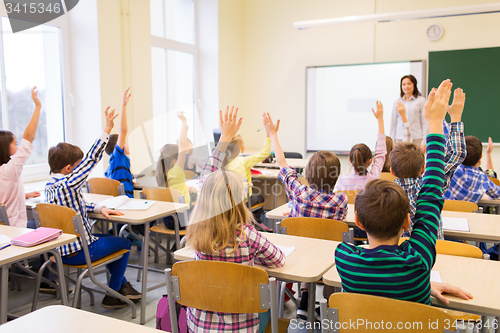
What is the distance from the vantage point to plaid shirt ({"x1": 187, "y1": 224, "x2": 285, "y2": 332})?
1.44 meters

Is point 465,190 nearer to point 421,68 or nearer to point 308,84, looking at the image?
point 421,68

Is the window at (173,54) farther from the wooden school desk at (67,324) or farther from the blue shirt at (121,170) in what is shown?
the wooden school desk at (67,324)

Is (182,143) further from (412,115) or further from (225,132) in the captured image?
(412,115)

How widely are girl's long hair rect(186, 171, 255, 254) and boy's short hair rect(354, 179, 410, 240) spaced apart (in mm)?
459

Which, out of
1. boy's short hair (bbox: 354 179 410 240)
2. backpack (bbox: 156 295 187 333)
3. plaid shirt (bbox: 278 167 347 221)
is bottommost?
backpack (bbox: 156 295 187 333)

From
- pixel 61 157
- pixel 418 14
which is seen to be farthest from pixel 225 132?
pixel 418 14

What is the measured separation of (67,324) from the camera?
3.67 feet

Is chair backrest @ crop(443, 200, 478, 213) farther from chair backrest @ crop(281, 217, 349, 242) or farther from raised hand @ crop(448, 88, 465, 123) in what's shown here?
raised hand @ crop(448, 88, 465, 123)

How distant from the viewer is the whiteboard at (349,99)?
5.78 meters

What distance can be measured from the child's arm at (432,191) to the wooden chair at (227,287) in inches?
18.5

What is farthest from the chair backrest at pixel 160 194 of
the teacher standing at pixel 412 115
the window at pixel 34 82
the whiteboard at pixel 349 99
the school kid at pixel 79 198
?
the whiteboard at pixel 349 99

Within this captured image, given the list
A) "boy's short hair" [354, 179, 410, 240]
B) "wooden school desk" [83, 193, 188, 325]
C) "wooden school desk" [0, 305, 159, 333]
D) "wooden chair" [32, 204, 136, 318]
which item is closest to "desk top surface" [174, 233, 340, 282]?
"boy's short hair" [354, 179, 410, 240]

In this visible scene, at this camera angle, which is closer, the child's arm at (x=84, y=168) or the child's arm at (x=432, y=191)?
the child's arm at (x=432, y=191)

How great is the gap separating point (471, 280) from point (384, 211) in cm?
47
